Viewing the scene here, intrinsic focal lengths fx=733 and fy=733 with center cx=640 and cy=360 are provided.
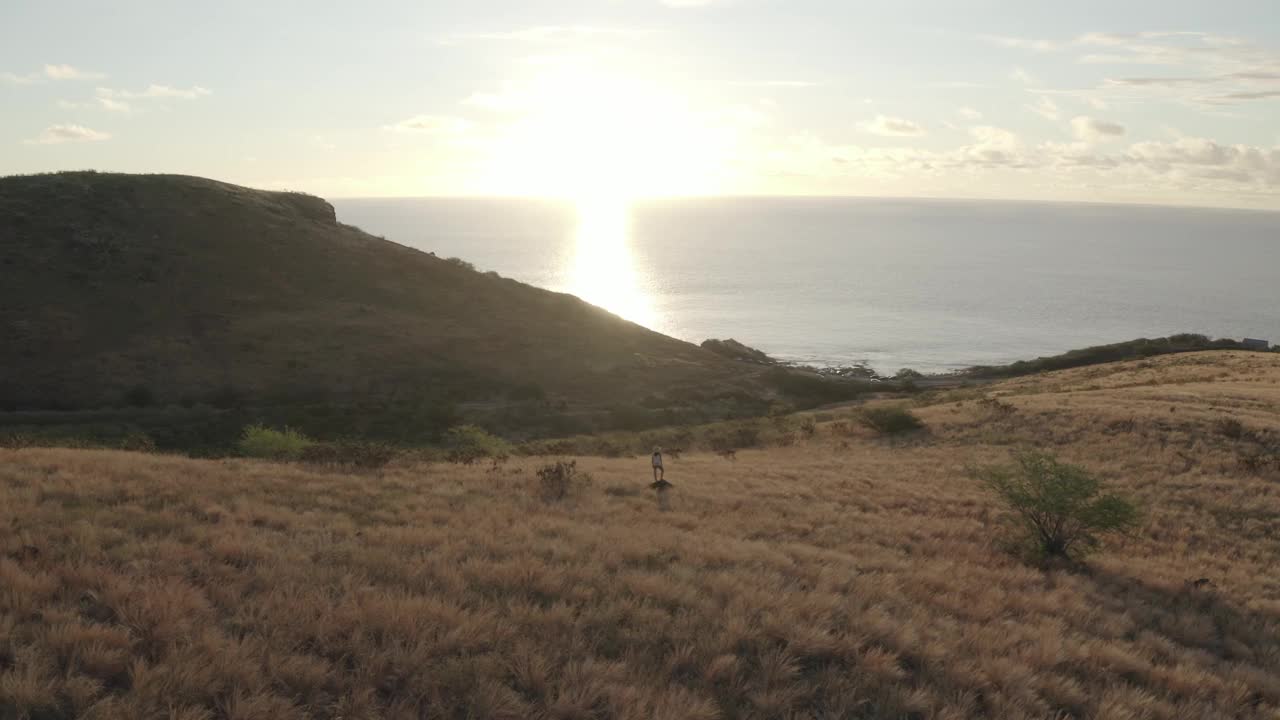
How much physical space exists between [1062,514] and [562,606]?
454 inches

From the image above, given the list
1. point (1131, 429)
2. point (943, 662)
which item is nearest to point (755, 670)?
point (943, 662)

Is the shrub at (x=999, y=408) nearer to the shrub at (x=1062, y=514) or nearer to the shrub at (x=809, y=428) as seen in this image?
the shrub at (x=809, y=428)

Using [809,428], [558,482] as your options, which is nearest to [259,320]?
[809,428]

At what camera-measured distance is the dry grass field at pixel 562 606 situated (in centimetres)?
558

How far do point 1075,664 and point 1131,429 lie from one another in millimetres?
22664

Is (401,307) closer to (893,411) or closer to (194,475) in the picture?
(893,411)

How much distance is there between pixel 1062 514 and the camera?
14.4 meters

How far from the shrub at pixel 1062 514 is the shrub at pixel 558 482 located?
29.4ft

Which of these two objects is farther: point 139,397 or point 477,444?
point 139,397

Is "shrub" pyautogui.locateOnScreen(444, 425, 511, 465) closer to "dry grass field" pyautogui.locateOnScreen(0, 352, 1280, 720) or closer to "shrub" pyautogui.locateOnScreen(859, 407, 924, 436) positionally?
"dry grass field" pyautogui.locateOnScreen(0, 352, 1280, 720)

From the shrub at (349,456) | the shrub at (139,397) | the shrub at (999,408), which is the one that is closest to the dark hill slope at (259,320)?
the shrub at (139,397)

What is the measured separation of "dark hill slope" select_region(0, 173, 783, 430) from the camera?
1638 inches

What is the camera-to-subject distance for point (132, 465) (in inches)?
513

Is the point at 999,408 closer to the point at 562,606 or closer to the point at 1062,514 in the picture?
the point at 1062,514
